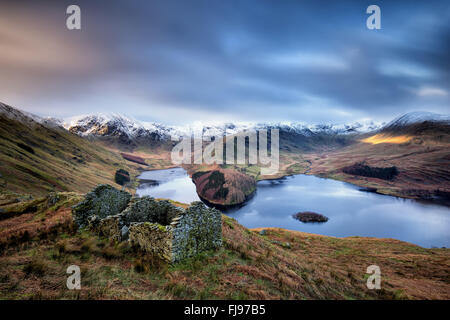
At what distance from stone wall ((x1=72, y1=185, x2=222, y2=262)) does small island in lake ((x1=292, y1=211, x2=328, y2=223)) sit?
60.7m

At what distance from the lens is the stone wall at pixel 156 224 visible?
8046mm

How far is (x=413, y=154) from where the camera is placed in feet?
527

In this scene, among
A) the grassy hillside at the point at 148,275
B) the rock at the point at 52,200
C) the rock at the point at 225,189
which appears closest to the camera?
the grassy hillside at the point at 148,275

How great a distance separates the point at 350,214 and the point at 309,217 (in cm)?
1819

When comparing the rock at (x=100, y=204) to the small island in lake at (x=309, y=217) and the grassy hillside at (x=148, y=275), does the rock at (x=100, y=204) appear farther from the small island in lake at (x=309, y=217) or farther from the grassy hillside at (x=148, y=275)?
the small island in lake at (x=309, y=217)

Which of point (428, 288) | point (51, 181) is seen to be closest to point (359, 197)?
point (428, 288)

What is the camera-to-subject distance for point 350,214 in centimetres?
6681

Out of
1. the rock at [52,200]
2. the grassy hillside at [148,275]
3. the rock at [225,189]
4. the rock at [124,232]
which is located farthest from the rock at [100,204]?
the rock at [225,189]

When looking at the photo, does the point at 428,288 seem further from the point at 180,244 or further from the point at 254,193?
the point at 254,193

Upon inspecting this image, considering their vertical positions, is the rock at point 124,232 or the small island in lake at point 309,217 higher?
the rock at point 124,232

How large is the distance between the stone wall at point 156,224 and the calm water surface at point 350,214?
166ft

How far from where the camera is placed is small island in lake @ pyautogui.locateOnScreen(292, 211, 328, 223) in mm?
61125
